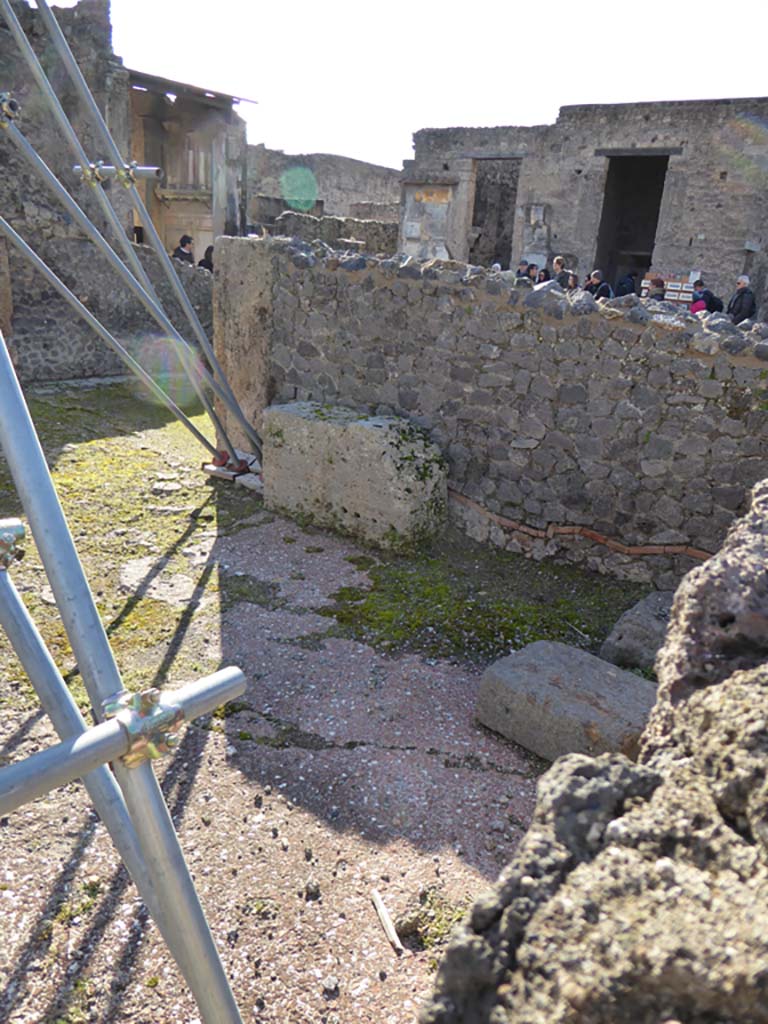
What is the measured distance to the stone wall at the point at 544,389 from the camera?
14.9 feet

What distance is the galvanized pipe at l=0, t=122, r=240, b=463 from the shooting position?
4039 mm

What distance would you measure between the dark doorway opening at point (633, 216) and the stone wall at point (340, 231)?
21.4 ft

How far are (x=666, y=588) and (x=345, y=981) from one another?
10.8 feet

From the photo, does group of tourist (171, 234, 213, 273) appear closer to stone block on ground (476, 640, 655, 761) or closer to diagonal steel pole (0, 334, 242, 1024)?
stone block on ground (476, 640, 655, 761)

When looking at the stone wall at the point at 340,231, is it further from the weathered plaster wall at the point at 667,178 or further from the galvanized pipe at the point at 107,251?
the galvanized pipe at the point at 107,251

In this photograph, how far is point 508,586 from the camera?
16.5 feet

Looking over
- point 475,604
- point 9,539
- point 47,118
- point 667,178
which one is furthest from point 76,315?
point 667,178

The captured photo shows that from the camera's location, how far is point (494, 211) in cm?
1953

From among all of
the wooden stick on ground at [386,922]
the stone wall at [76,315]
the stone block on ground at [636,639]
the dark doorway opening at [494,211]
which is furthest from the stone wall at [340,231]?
the wooden stick on ground at [386,922]

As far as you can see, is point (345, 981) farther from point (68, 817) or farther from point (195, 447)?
point (195, 447)

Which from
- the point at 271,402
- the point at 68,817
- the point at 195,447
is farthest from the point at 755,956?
the point at 195,447

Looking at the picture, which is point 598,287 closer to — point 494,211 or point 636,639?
point 636,639

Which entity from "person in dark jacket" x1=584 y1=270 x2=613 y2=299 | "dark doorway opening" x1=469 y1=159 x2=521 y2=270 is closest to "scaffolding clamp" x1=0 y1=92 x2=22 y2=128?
"person in dark jacket" x1=584 y1=270 x2=613 y2=299

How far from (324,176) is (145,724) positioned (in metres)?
21.5
